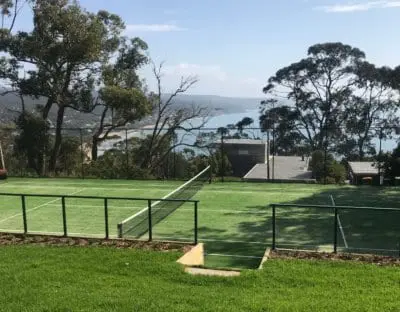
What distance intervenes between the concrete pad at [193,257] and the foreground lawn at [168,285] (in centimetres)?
20

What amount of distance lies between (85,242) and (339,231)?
696 centimetres

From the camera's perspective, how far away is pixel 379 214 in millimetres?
16266

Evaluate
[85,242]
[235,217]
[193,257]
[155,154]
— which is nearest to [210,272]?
[193,257]

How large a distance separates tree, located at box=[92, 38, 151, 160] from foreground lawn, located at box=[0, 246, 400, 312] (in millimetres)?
23977

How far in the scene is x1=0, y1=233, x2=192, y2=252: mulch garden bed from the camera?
11.0 metres

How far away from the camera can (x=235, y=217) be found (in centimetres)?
1609

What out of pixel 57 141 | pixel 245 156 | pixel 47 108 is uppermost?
pixel 47 108

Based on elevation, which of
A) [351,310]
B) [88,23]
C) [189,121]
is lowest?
[351,310]

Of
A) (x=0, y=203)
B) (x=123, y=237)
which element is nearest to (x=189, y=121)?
(x=0, y=203)

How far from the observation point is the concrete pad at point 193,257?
9.90 m

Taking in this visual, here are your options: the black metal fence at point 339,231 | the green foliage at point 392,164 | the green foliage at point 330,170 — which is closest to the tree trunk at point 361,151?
the green foliage at point 330,170

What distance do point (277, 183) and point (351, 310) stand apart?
54.9 ft

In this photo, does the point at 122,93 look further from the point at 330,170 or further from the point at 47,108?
the point at 330,170

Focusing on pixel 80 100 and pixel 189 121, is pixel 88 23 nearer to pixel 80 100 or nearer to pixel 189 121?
pixel 80 100
